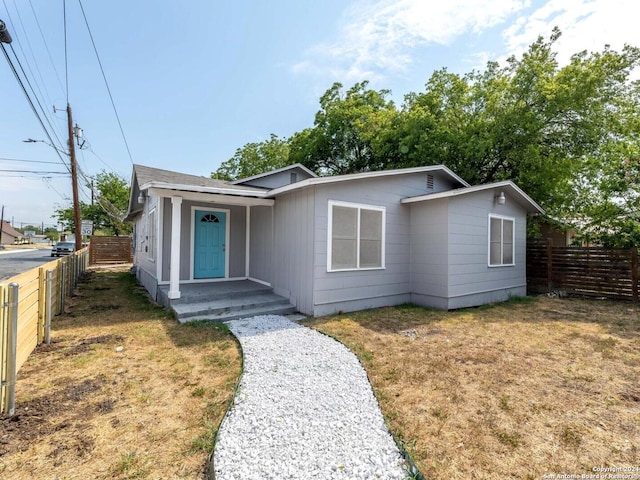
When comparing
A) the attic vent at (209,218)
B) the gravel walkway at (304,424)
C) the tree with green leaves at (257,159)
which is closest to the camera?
the gravel walkway at (304,424)

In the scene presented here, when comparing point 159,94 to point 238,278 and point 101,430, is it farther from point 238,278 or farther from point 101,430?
point 101,430

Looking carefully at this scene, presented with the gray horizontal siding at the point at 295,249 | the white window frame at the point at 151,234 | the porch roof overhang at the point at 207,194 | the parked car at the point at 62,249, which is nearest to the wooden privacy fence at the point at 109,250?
the parked car at the point at 62,249

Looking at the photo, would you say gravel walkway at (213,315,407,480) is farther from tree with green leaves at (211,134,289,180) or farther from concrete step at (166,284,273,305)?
tree with green leaves at (211,134,289,180)

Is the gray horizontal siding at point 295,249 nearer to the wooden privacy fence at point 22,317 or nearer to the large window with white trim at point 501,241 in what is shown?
the wooden privacy fence at point 22,317

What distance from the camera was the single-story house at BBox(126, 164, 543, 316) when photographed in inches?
252

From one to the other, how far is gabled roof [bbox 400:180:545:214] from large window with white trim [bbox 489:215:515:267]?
25.8 inches

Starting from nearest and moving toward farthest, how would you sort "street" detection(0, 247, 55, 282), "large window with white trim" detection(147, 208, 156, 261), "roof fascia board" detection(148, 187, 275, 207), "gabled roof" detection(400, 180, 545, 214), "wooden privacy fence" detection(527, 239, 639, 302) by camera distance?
"roof fascia board" detection(148, 187, 275, 207) → "gabled roof" detection(400, 180, 545, 214) → "large window with white trim" detection(147, 208, 156, 261) → "wooden privacy fence" detection(527, 239, 639, 302) → "street" detection(0, 247, 55, 282)

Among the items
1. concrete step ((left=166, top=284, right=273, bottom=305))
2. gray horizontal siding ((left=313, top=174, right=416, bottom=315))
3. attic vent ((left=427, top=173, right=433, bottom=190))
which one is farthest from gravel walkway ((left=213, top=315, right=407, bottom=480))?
attic vent ((left=427, top=173, right=433, bottom=190))

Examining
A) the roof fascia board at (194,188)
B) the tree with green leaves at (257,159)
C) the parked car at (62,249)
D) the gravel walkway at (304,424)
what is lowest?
the gravel walkway at (304,424)

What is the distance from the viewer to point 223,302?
6.51m

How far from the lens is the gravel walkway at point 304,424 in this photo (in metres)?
2.08

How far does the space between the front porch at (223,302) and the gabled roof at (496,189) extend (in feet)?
12.9

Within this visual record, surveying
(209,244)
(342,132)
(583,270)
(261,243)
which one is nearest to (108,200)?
(342,132)

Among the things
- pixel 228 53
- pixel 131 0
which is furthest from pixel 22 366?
pixel 228 53
